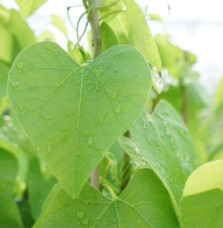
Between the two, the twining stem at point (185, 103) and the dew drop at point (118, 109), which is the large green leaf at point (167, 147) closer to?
the dew drop at point (118, 109)

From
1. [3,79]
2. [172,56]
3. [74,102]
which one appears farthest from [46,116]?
[172,56]

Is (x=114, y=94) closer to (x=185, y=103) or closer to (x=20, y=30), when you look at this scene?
(x=20, y=30)

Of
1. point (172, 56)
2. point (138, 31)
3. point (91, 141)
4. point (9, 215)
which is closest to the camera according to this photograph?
point (91, 141)

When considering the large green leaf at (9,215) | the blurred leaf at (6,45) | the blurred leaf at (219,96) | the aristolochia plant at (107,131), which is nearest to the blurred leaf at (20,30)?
the blurred leaf at (6,45)

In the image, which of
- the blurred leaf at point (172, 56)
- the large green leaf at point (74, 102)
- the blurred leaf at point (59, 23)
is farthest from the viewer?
the blurred leaf at point (172, 56)

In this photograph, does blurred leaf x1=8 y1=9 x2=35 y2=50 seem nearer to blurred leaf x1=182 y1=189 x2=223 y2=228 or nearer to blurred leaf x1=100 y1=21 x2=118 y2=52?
blurred leaf x1=100 y1=21 x2=118 y2=52
